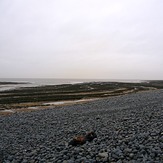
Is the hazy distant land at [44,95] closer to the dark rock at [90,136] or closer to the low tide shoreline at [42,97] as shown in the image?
the low tide shoreline at [42,97]

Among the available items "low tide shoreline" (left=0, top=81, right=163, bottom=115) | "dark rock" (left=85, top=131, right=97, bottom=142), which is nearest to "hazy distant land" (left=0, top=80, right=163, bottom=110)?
"low tide shoreline" (left=0, top=81, right=163, bottom=115)

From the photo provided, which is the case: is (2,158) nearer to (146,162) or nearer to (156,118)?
(146,162)

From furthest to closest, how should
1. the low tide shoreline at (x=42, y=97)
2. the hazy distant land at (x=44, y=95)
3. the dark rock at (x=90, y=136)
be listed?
the hazy distant land at (x=44, y=95), the low tide shoreline at (x=42, y=97), the dark rock at (x=90, y=136)

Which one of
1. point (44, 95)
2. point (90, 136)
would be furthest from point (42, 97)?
point (90, 136)

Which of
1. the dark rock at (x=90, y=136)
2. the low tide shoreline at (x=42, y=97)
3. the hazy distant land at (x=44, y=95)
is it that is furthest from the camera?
the hazy distant land at (x=44, y=95)

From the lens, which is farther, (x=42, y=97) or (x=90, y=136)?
(x=42, y=97)

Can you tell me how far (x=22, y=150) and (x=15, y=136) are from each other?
423 cm

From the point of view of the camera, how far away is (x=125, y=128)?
1185 centimetres

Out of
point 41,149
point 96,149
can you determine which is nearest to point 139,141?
point 96,149

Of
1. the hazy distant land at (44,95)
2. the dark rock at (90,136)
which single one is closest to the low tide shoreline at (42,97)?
the hazy distant land at (44,95)

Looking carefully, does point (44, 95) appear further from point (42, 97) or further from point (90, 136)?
point (90, 136)

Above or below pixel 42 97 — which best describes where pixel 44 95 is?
above

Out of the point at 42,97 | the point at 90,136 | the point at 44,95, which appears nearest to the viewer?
the point at 90,136

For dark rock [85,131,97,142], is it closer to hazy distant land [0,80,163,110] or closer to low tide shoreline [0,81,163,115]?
low tide shoreline [0,81,163,115]
